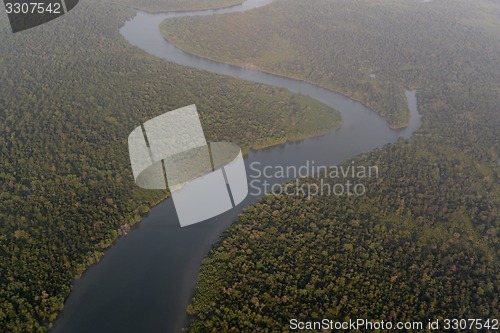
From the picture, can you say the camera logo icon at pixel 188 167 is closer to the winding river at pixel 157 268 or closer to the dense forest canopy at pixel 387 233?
the winding river at pixel 157 268

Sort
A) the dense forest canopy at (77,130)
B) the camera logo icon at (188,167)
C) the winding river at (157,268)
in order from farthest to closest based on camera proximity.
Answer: the camera logo icon at (188,167), the dense forest canopy at (77,130), the winding river at (157,268)

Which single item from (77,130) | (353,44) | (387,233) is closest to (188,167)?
(77,130)

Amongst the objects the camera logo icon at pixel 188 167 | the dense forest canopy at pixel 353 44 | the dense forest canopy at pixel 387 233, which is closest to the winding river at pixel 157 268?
the camera logo icon at pixel 188 167

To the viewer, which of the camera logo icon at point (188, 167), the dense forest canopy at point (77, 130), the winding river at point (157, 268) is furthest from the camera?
the camera logo icon at point (188, 167)

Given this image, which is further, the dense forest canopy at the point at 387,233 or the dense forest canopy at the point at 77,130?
the dense forest canopy at the point at 77,130

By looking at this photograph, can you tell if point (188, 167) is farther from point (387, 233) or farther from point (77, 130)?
point (387, 233)

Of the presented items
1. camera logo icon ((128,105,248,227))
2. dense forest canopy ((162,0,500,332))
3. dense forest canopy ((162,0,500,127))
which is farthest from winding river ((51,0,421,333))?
dense forest canopy ((162,0,500,127))
